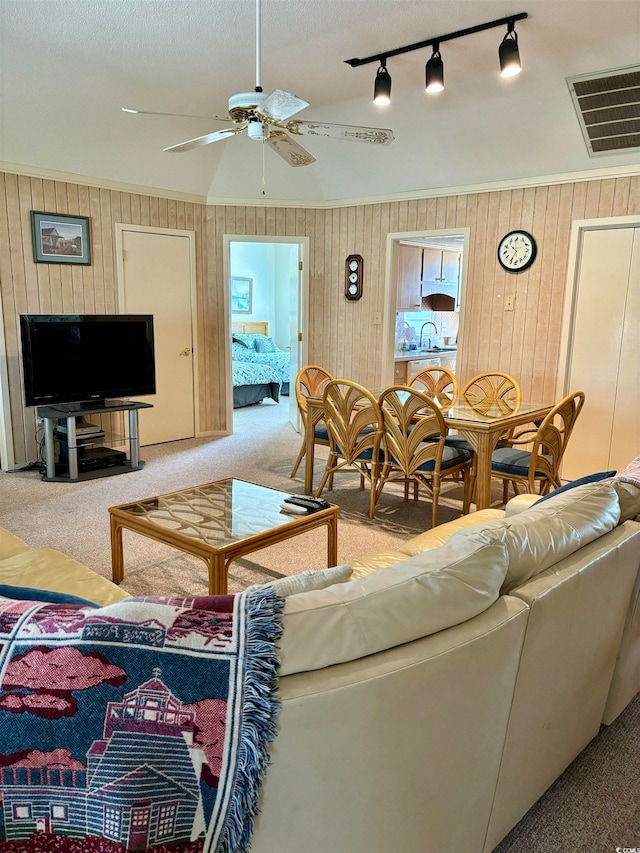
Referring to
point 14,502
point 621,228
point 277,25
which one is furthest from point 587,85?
point 14,502

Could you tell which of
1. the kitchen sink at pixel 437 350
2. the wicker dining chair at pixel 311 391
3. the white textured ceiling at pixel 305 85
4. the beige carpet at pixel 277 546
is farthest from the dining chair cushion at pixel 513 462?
the kitchen sink at pixel 437 350

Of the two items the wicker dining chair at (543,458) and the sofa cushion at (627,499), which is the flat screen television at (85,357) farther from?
the sofa cushion at (627,499)

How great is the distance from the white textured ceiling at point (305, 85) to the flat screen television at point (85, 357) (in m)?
1.30

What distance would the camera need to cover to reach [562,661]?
1.56 metres

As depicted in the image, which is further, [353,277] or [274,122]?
[353,277]

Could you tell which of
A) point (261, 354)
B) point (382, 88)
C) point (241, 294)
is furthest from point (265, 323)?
point (382, 88)

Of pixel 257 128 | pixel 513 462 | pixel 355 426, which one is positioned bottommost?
pixel 513 462

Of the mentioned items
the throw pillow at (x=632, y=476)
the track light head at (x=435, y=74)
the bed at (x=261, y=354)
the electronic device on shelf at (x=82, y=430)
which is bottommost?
the electronic device on shelf at (x=82, y=430)

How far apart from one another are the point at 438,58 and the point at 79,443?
380 cm

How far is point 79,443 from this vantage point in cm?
504

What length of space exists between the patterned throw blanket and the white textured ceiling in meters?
3.45

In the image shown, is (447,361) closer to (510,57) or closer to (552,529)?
(510,57)

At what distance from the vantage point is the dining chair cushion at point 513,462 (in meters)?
3.82

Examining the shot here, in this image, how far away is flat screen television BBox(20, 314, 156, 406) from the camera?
15.6ft
